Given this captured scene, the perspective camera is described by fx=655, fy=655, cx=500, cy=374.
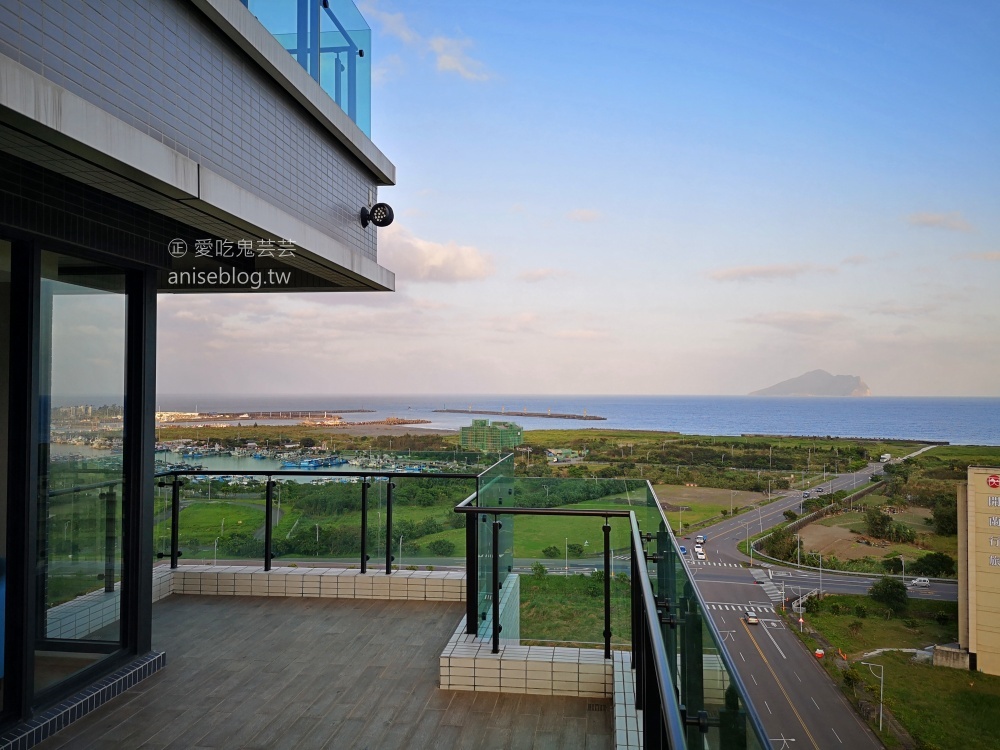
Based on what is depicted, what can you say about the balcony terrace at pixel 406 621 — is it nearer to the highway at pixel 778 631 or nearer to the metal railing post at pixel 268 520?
the metal railing post at pixel 268 520

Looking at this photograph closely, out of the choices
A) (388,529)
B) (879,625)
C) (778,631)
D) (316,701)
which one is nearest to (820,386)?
(879,625)

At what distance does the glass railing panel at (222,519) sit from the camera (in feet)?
18.6

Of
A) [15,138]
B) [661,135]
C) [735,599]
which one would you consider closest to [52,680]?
[15,138]

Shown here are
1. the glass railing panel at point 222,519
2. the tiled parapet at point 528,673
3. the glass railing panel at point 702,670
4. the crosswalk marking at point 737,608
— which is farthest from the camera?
the crosswalk marking at point 737,608

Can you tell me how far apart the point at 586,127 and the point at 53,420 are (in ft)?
73.9

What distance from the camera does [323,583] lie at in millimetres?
5398

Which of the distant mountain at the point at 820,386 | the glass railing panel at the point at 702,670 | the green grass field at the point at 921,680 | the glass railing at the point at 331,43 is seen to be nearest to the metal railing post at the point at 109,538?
the glass railing at the point at 331,43

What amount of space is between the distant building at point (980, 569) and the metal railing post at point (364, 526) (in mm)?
10881

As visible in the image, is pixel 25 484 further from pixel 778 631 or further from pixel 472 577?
pixel 778 631

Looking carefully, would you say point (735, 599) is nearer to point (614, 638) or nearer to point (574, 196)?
point (614, 638)

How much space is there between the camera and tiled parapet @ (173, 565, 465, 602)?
5293 millimetres

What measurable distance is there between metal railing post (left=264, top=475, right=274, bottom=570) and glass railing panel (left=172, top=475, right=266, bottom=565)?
0.04 metres

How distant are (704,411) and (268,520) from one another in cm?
3452

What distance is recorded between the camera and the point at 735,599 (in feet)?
47.5
